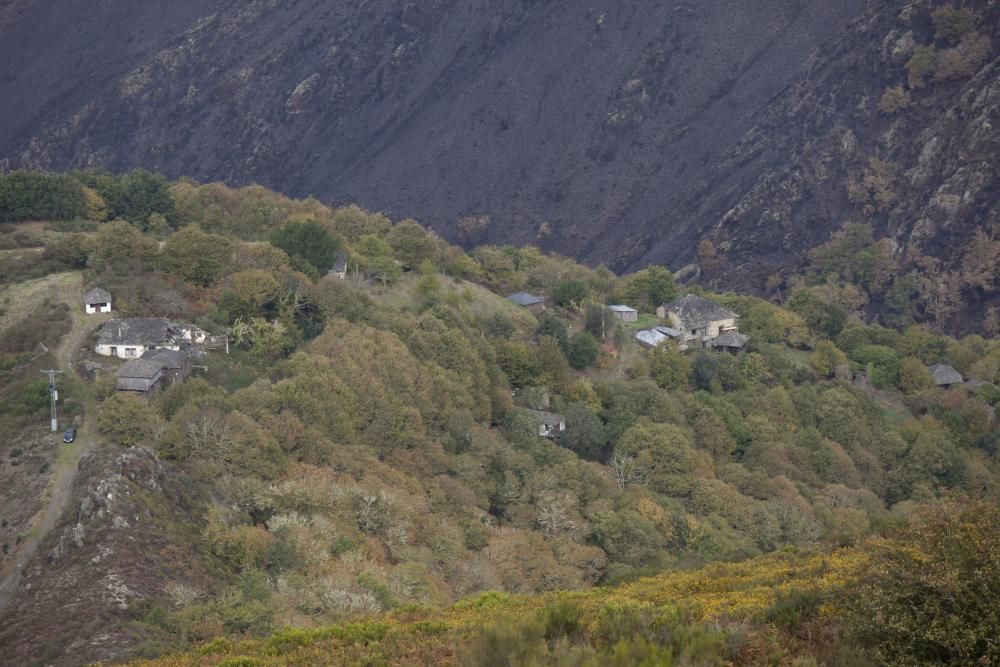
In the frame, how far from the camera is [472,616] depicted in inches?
803

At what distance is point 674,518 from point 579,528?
4.22 metres

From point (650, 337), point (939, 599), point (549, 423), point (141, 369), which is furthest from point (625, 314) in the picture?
point (939, 599)

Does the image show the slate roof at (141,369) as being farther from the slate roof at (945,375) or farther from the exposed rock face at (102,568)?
the slate roof at (945,375)

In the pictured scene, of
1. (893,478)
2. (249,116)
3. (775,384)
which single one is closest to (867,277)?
(775,384)

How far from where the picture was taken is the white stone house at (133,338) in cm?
3878

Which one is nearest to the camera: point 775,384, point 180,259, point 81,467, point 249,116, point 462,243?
point 81,467

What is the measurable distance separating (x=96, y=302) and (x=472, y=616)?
2756 centimetres

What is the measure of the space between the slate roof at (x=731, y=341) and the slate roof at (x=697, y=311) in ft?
4.37

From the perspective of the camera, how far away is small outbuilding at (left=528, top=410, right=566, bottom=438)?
46.9 meters

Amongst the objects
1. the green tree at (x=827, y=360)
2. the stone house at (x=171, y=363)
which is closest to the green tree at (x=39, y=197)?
the stone house at (x=171, y=363)

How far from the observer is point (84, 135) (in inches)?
4833

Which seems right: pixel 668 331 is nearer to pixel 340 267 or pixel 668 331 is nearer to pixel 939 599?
pixel 340 267

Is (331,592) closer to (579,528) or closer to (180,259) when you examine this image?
(579,528)

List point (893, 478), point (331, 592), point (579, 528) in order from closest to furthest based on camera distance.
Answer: point (331, 592) < point (579, 528) < point (893, 478)
